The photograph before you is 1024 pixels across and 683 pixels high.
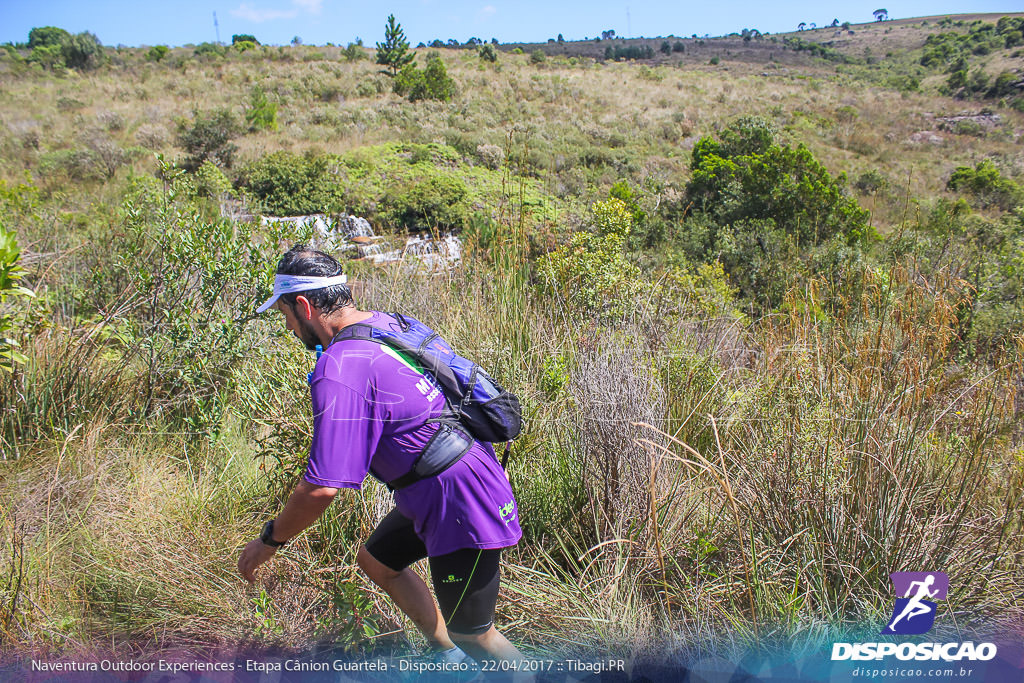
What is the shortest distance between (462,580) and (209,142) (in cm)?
1667

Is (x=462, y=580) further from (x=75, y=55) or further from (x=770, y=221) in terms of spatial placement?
(x=75, y=55)

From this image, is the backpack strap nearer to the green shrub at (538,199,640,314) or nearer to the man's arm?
the man's arm

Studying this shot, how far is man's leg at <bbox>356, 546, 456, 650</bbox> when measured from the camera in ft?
7.89

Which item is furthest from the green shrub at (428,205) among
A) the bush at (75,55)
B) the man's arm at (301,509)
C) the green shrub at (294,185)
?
the bush at (75,55)

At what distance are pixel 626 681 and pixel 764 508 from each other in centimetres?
95

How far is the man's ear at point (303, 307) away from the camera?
2150mm

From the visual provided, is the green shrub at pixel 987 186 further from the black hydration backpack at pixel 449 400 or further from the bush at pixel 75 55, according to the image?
the bush at pixel 75 55

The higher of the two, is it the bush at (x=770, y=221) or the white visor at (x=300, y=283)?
the white visor at (x=300, y=283)

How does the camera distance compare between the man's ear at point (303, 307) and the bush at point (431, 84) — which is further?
the bush at point (431, 84)

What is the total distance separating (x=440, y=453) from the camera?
2.10 m

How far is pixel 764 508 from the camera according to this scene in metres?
2.70

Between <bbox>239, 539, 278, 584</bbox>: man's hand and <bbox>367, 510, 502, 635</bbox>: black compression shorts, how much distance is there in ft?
1.54

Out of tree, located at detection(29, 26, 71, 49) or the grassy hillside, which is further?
tree, located at detection(29, 26, 71, 49)

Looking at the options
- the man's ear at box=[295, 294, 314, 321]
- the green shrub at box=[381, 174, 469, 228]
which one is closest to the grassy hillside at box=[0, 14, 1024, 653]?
the man's ear at box=[295, 294, 314, 321]
